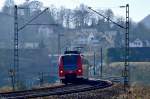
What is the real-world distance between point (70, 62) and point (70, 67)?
0.38 meters

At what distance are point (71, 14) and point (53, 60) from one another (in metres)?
12.2

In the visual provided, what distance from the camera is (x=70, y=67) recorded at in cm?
3716

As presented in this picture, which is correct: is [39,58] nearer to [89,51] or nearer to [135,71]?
[89,51]

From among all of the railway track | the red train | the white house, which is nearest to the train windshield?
the red train

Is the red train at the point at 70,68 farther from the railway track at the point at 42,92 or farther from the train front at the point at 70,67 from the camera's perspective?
the railway track at the point at 42,92

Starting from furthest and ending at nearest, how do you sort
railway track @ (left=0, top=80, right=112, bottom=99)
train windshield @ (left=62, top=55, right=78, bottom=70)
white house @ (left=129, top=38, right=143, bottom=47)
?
1. white house @ (left=129, top=38, right=143, bottom=47)
2. train windshield @ (left=62, top=55, right=78, bottom=70)
3. railway track @ (left=0, top=80, right=112, bottom=99)

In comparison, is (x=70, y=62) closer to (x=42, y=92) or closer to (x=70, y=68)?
(x=70, y=68)

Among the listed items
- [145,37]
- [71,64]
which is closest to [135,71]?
[145,37]

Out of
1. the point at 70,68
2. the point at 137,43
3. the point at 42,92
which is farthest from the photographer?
the point at 137,43

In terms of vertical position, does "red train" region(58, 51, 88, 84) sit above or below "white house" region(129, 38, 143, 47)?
below

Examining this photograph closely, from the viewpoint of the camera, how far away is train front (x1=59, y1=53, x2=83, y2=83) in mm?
36750

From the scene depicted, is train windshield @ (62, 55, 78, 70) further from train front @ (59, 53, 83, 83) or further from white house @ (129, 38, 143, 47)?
white house @ (129, 38, 143, 47)

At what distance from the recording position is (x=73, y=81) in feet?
121

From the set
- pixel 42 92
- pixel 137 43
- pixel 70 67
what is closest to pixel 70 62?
pixel 70 67
